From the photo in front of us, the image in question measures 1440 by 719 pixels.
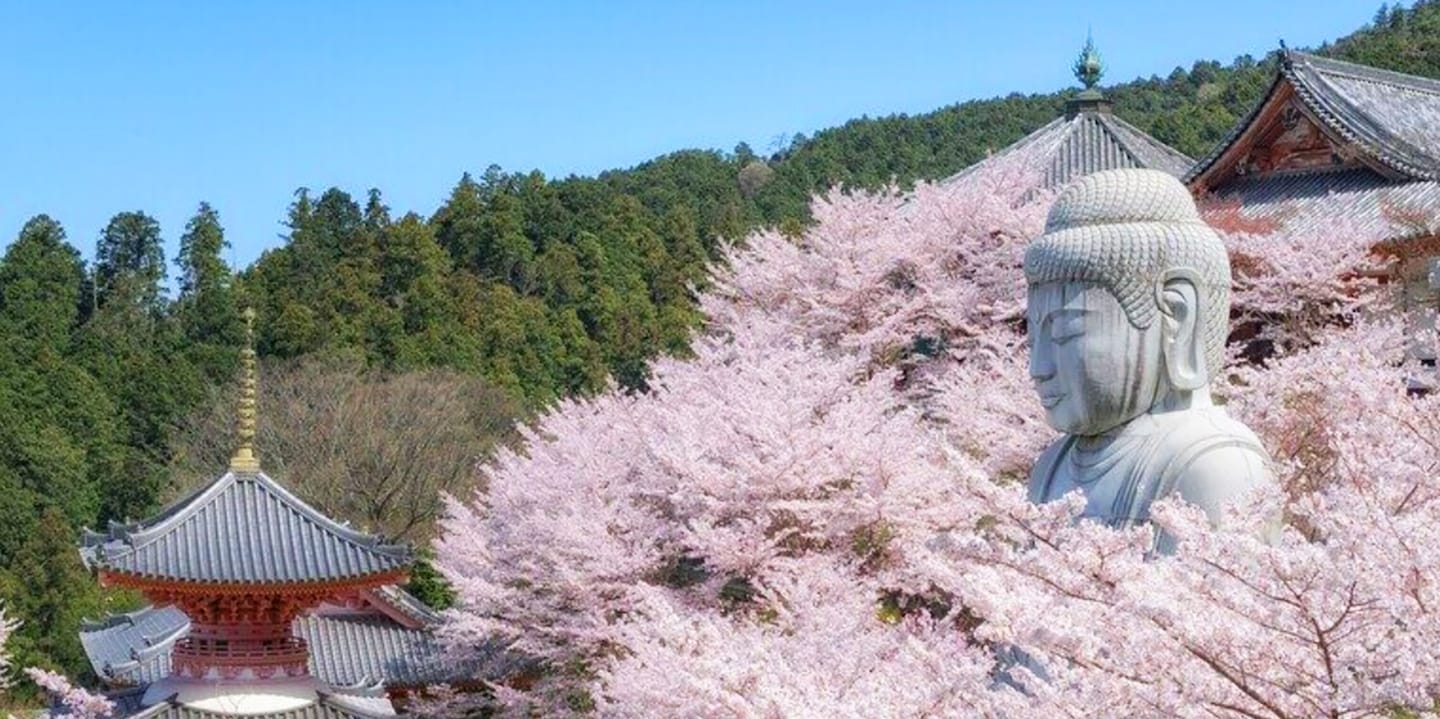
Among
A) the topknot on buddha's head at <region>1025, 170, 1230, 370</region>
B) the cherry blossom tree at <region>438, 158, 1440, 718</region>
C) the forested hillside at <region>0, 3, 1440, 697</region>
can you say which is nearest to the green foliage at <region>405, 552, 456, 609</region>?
the forested hillside at <region>0, 3, 1440, 697</region>

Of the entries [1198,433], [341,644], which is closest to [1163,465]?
[1198,433]

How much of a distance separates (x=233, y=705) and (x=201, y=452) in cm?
1981

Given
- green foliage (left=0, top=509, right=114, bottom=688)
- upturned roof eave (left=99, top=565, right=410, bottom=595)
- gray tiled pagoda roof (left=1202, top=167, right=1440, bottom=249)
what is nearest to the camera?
upturned roof eave (left=99, top=565, right=410, bottom=595)

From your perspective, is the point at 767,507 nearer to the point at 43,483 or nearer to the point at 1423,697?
the point at 1423,697

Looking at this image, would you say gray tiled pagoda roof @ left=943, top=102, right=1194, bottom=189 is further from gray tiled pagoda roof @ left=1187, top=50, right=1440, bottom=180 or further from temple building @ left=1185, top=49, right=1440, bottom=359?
gray tiled pagoda roof @ left=1187, top=50, right=1440, bottom=180

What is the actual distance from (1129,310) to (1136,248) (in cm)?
17

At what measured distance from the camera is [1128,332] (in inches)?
194

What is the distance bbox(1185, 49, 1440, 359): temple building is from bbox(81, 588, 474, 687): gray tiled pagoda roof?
7.94m

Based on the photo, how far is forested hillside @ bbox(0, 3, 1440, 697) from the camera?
3027 centimetres

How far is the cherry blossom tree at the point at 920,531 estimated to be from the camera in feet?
10.6

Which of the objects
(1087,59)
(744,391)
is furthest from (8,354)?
→ (744,391)

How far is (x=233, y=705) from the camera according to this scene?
1210 centimetres

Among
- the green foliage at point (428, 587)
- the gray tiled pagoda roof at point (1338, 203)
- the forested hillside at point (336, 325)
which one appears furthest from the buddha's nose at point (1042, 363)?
the forested hillside at point (336, 325)

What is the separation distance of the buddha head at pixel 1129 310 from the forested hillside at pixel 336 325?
2338 cm
